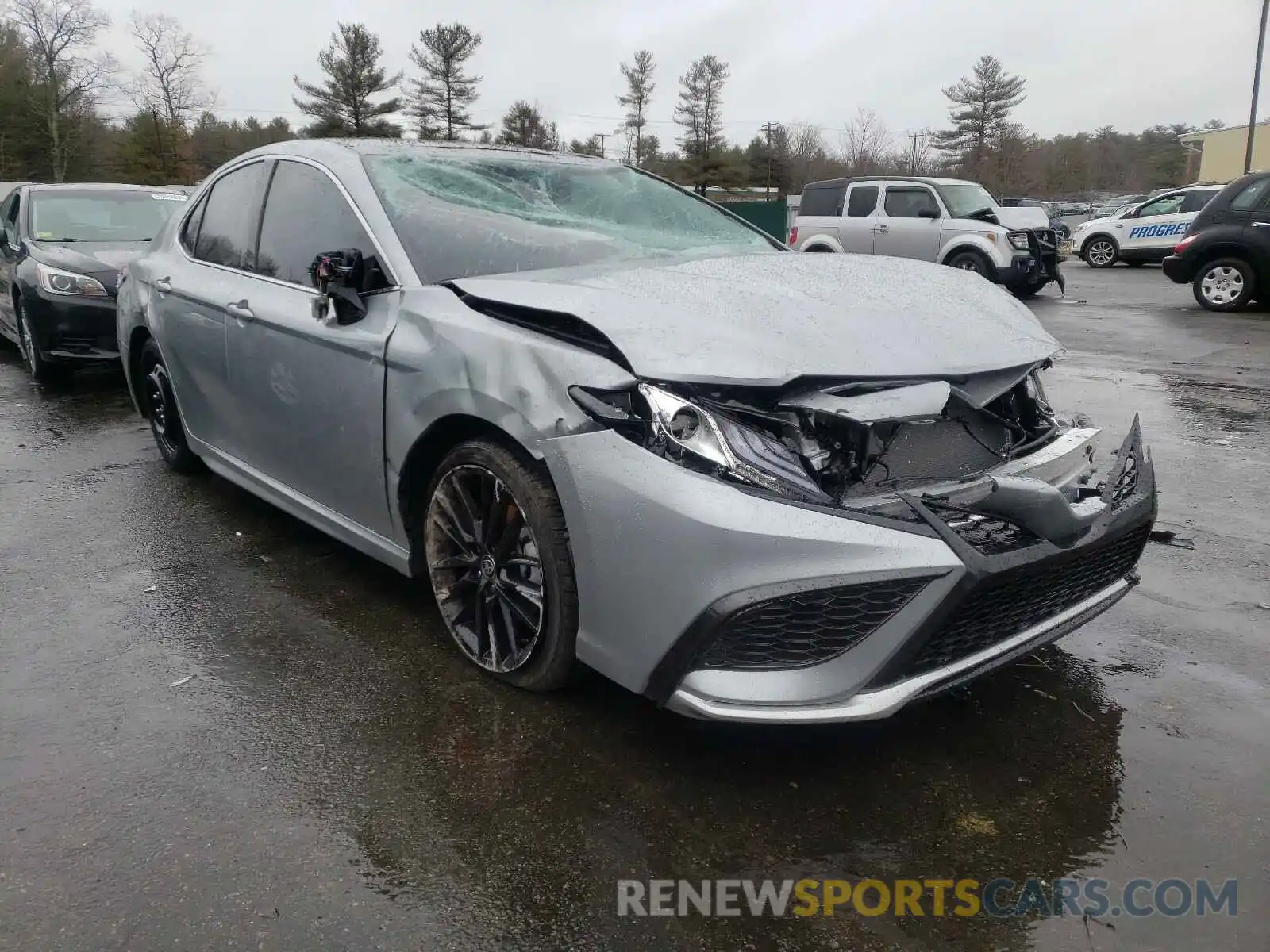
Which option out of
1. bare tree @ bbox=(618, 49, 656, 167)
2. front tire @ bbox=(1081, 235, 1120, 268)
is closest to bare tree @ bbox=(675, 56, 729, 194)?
bare tree @ bbox=(618, 49, 656, 167)

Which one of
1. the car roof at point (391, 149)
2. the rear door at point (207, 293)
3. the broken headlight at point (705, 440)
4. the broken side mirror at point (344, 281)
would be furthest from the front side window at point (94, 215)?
the broken headlight at point (705, 440)

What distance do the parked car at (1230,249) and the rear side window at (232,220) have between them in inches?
502

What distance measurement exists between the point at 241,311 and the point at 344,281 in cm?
94

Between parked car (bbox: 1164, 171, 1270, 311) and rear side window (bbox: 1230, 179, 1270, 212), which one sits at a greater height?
rear side window (bbox: 1230, 179, 1270, 212)

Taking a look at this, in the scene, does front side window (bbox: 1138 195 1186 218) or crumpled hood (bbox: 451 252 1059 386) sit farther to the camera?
front side window (bbox: 1138 195 1186 218)

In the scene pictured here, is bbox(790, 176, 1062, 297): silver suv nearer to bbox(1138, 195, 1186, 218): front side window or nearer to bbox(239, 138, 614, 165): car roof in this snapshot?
bbox(1138, 195, 1186, 218): front side window

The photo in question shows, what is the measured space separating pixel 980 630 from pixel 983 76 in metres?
78.7

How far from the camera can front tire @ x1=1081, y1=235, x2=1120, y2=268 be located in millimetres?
22766

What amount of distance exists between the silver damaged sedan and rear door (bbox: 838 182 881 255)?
44.9 ft

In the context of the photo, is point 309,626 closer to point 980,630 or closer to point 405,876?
point 405,876

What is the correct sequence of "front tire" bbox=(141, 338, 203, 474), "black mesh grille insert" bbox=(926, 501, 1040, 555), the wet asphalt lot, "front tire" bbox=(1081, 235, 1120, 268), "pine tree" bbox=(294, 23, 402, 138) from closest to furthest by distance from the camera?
1. the wet asphalt lot
2. "black mesh grille insert" bbox=(926, 501, 1040, 555)
3. "front tire" bbox=(141, 338, 203, 474)
4. "front tire" bbox=(1081, 235, 1120, 268)
5. "pine tree" bbox=(294, 23, 402, 138)

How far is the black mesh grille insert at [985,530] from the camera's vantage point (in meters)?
2.31

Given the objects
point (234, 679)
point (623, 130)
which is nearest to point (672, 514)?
point (234, 679)

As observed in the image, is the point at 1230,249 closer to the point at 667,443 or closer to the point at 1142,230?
the point at 1142,230
